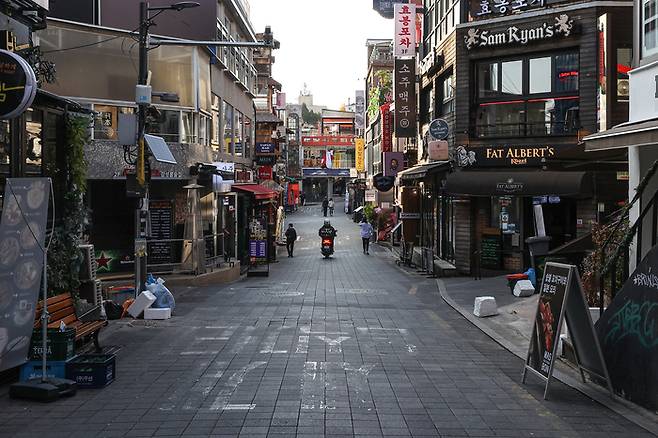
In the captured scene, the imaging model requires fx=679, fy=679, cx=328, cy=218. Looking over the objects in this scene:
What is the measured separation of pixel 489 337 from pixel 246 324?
15.3ft

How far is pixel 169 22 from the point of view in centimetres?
2281

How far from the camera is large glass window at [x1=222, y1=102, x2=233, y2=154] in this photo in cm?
2789

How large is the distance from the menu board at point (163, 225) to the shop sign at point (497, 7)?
12.0 meters

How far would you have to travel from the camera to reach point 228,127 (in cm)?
2872

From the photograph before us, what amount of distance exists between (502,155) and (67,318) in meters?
15.8

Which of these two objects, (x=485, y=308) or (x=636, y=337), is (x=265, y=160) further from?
(x=636, y=337)


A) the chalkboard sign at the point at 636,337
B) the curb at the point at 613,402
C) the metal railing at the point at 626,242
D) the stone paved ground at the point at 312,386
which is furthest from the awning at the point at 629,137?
the stone paved ground at the point at 312,386

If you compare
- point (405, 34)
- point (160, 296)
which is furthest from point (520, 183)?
point (160, 296)

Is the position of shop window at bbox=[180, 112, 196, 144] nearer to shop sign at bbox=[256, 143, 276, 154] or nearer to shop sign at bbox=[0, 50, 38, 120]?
shop sign at bbox=[256, 143, 276, 154]

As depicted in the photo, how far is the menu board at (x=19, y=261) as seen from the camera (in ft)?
27.1

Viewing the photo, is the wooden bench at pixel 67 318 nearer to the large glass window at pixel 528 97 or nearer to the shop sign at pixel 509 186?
the shop sign at pixel 509 186

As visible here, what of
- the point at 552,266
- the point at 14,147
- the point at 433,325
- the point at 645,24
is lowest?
the point at 433,325

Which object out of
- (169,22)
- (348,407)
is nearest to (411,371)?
(348,407)

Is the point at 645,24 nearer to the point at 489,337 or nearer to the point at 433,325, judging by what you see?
the point at 489,337
